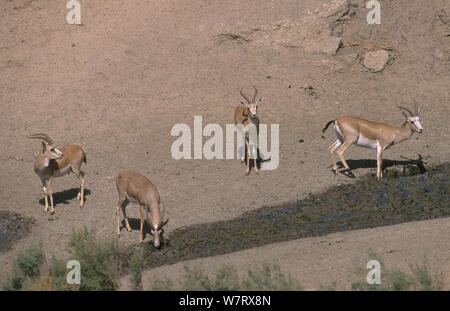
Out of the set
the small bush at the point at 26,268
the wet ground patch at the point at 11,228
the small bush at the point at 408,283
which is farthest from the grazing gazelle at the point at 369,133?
the small bush at the point at 26,268

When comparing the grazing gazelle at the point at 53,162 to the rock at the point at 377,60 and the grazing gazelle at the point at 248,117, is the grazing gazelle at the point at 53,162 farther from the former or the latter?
the rock at the point at 377,60

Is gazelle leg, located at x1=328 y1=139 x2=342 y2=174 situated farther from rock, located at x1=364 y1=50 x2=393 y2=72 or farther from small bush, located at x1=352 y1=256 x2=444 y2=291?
small bush, located at x1=352 y1=256 x2=444 y2=291

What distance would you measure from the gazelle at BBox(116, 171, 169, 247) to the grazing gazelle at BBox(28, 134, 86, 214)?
1.51 metres

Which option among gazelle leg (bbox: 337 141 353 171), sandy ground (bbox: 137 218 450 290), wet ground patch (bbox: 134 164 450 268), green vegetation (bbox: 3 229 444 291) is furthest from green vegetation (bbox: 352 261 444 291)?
gazelle leg (bbox: 337 141 353 171)

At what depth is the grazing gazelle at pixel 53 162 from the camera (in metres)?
13.7

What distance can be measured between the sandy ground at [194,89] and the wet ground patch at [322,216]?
46 centimetres

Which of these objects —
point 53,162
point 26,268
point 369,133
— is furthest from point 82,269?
point 369,133

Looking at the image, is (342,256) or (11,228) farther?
(11,228)

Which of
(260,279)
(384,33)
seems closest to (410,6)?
(384,33)

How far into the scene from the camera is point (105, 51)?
21109 mm

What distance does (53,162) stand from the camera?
1398cm

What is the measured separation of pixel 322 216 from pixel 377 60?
8730 mm

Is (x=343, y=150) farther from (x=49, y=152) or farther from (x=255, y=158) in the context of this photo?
(x=49, y=152)

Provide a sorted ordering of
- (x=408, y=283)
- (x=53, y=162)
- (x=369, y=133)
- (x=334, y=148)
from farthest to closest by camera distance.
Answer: (x=334, y=148)
(x=369, y=133)
(x=53, y=162)
(x=408, y=283)
